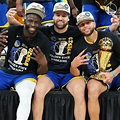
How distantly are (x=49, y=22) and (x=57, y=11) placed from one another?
2.04ft

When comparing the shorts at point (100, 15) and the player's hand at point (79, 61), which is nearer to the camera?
the player's hand at point (79, 61)

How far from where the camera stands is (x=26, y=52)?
3594mm

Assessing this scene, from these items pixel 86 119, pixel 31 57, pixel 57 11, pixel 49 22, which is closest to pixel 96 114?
pixel 86 119

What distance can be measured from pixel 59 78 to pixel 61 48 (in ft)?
0.99

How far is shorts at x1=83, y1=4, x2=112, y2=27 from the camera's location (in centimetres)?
450

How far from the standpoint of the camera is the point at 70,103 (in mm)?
3496

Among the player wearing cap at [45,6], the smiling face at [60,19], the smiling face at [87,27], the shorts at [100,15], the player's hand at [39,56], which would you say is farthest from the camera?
the shorts at [100,15]

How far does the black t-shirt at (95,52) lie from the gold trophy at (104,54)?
22mm

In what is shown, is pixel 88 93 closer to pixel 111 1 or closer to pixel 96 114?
pixel 96 114

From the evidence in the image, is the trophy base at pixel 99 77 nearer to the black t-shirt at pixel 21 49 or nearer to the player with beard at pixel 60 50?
the player with beard at pixel 60 50

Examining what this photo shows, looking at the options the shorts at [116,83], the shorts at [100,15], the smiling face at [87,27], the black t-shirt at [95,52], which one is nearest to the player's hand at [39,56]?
the black t-shirt at [95,52]

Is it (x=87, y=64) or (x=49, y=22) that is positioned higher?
(x=49, y=22)

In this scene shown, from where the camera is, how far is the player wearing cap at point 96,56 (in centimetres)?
350

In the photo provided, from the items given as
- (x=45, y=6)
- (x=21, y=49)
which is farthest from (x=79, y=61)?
(x=45, y=6)
